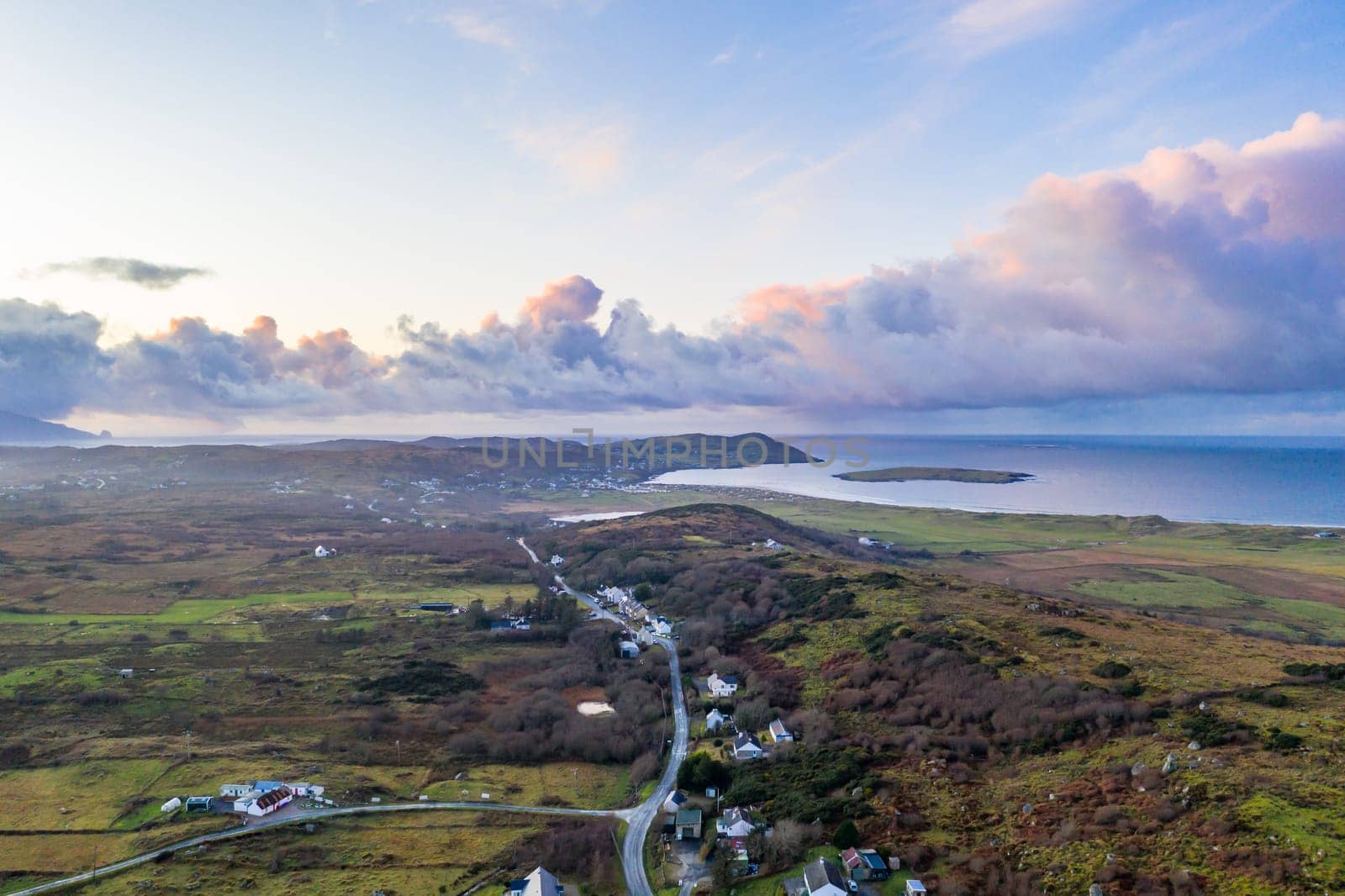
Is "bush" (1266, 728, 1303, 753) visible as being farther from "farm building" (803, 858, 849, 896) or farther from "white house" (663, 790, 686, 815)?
"white house" (663, 790, 686, 815)

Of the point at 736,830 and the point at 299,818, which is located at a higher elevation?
the point at 736,830

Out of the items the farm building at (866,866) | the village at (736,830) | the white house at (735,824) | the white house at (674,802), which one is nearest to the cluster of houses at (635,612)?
the village at (736,830)

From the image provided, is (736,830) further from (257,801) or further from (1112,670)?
(1112,670)

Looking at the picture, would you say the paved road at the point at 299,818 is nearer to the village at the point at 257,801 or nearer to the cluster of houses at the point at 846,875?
the village at the point at 257,801

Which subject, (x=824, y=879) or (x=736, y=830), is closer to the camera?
(x=824, y=879)

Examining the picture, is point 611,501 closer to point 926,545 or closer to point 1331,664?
point 926,545

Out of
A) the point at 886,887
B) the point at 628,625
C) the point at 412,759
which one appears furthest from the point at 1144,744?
the point at 628,625

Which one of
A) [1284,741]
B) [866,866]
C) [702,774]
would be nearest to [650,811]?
[702,774]

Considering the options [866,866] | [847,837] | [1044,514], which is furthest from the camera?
[1044,514]
